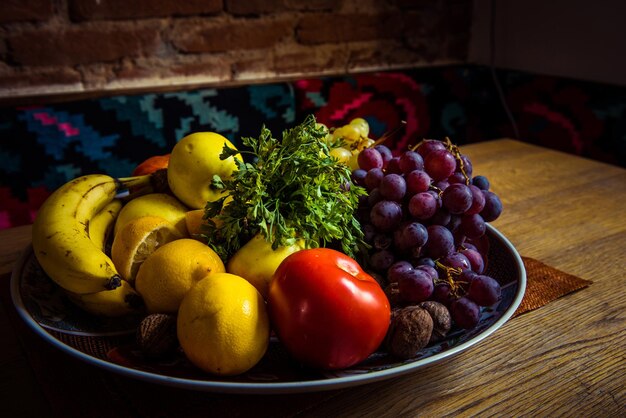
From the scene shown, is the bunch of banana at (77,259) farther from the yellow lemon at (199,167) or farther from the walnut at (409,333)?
the walnut at (409,333)

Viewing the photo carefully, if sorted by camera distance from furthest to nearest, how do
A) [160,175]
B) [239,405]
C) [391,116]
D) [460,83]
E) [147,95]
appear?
1. [460,83]
2. [391,116]
3. [147,95]
4. [160,175]
5. [239,405]

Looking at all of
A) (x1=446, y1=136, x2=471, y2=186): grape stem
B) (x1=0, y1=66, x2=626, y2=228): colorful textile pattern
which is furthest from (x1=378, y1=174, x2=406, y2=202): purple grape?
(x1=0, y1=66, x2=626, y2=228): colorful textile pattern

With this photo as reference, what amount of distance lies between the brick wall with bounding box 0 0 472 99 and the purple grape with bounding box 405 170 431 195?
1.07 metres

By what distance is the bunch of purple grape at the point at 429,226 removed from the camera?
545 mm

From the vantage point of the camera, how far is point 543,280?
0.72 metres

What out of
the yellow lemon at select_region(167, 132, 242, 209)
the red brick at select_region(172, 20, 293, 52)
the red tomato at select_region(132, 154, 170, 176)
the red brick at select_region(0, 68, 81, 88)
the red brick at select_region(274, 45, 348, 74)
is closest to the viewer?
the yellow lemon at select_region(167, 132, 242, 209)

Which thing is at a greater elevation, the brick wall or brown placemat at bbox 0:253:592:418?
the brick wall

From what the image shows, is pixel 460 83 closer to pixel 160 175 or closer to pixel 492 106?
pixel 492 106

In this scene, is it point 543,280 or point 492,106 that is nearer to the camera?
point 543,280

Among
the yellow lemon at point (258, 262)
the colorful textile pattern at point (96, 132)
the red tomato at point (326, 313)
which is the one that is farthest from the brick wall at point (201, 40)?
the red tomato at point (326, 313)

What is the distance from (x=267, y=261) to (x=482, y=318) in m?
0.25

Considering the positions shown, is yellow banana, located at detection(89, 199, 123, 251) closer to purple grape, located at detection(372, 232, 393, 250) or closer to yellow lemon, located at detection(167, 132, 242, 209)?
yellow lemon, located at detection(167, 132, 242, 209)

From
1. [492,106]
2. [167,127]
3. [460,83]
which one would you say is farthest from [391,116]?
[167,127]

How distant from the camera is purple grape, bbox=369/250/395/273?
60 cm
